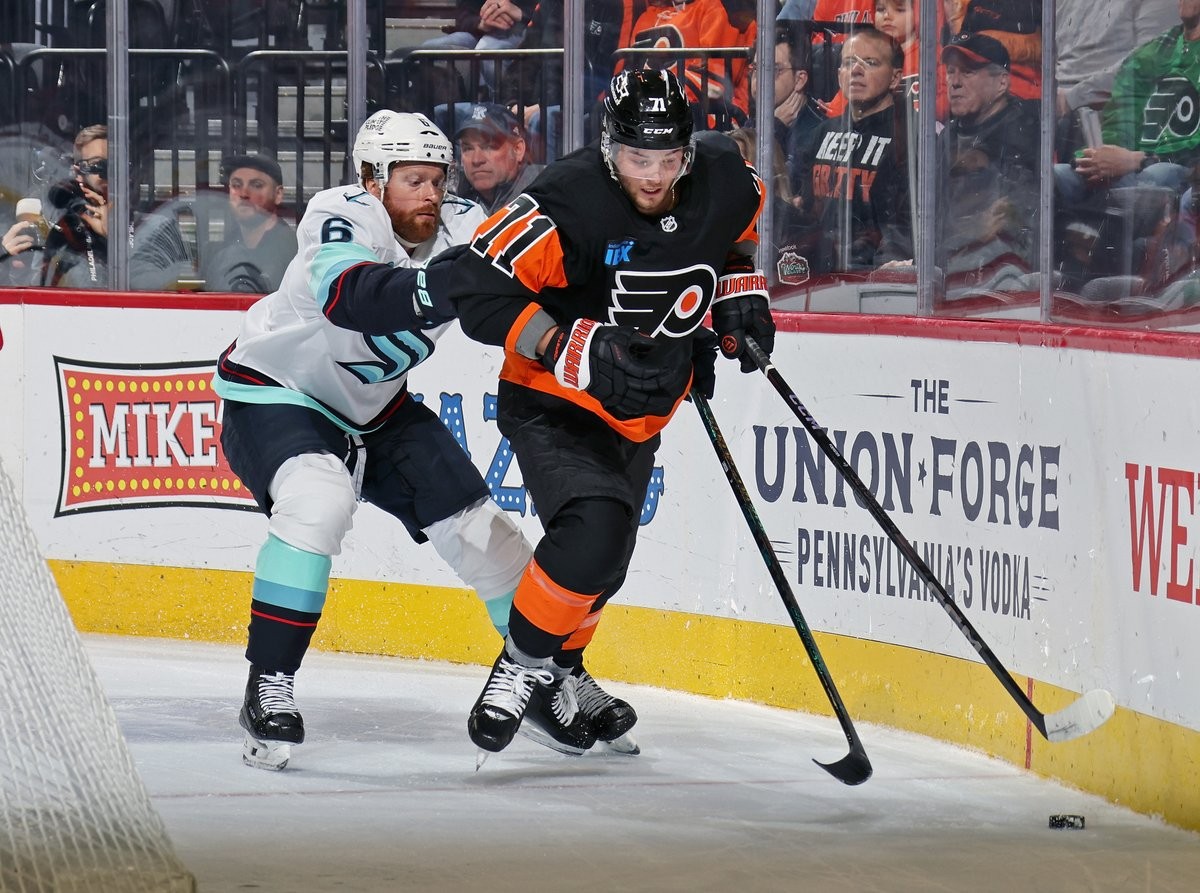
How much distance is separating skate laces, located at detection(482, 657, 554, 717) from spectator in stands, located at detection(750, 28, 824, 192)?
189cm

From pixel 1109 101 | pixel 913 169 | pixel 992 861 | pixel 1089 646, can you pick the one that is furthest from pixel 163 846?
pixel 913 169

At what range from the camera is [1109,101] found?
384 cm

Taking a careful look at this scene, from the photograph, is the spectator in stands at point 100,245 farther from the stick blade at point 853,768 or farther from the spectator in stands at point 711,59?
the stick blade at point 853,768

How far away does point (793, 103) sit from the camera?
505 centimetres

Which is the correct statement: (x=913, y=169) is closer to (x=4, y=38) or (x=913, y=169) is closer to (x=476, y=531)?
(x=476, y=531)

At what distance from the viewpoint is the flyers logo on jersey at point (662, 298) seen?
11.6 ft

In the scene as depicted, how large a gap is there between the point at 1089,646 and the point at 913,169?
1.52m

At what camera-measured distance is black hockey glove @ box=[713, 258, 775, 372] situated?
3750 millimetres

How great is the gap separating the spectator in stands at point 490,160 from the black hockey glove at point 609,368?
2200 mm

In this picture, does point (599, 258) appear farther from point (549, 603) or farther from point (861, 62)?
point (861, 62)

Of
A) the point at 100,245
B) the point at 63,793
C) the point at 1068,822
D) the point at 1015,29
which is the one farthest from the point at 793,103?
the point at 63,793

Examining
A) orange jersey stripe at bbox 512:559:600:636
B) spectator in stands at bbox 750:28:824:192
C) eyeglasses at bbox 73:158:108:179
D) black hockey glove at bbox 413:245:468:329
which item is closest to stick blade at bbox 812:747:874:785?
orange jersey stripe at bbox 512:559:600:636

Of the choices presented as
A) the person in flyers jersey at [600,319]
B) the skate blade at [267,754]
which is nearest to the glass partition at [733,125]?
the person in flyers jersey at [600,319]

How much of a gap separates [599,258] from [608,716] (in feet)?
3.40
